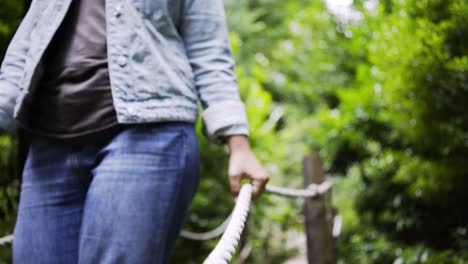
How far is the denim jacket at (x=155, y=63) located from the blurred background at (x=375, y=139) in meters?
0.95

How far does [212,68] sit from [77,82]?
0.32 meters

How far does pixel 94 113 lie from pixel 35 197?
0.84ft

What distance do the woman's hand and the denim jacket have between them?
26 millimetres

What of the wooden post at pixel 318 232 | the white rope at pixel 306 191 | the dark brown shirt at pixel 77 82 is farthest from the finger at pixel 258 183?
the wooden post at pixel 318 232

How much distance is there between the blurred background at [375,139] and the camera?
2688 mm

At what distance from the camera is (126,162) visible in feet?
3.60

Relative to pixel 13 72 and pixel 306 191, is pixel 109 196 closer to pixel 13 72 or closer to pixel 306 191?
pixel 13 72

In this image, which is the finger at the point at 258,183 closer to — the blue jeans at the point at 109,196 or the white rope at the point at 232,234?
the white rope at the point at 232,234

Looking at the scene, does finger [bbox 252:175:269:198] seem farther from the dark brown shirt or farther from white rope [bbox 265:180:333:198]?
white rope [bbox 265:180:333:198]

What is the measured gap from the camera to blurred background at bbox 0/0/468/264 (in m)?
2.69

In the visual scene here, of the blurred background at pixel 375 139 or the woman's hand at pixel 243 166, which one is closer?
the woman's hand at pixel 243 166

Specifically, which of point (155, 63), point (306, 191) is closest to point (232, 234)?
point (155, 63)

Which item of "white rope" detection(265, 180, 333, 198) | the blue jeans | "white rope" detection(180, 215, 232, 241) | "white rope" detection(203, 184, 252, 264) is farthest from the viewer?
"white rope" detection(180, 215, 232, 241)

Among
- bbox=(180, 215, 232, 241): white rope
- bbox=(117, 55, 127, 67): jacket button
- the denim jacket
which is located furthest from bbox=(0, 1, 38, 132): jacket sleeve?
bbox=(180, 215, 232, 241): white rope
